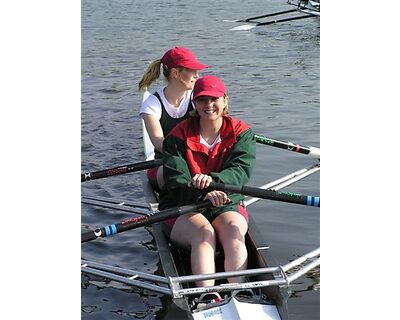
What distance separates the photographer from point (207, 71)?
1007 cm

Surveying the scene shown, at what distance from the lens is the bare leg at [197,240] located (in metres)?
2.94

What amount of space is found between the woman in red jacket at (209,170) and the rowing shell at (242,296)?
0.31 feet

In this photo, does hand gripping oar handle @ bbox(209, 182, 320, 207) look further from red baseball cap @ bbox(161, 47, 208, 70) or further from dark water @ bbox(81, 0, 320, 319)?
red baseball cap @ bbox(161, 47, 208, 70)

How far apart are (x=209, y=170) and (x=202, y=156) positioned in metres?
0.08

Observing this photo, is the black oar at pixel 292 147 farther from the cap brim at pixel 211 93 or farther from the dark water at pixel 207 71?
the cap brim at pixel 211 93

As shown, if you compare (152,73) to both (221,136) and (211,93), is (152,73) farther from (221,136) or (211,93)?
(211,93)

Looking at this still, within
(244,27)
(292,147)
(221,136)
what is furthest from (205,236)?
(244,27)

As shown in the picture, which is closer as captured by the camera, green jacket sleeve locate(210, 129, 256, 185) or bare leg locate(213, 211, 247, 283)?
bare leg locate(213, 211, 247, 283)

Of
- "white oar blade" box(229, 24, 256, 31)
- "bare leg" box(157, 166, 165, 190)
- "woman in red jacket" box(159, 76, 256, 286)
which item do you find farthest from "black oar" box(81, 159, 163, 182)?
"white oar blade" box(229, 24, 256, 31)

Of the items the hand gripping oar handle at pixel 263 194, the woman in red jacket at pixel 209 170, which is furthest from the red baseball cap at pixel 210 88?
the hand gripping oar handle at pixel 263 194

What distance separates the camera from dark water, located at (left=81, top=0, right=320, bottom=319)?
402 centimetres
